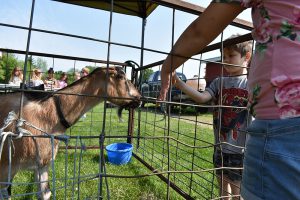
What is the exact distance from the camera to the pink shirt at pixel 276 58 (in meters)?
0.69

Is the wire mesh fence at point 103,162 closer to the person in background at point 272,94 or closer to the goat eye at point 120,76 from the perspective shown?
the goat eye at point 120,76

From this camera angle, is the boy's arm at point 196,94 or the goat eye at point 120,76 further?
the goat eye at point 120,76

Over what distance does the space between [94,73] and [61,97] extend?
1.52 ft

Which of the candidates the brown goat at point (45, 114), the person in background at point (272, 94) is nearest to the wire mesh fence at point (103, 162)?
the brown goat at point (45, 114)

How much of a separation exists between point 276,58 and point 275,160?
0.29m

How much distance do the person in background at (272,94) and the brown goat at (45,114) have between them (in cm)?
89

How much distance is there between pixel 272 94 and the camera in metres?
0.73

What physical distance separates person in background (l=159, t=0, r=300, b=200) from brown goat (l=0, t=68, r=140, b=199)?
89 cm

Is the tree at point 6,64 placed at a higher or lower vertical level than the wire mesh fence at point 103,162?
higher

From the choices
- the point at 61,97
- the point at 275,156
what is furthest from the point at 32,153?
the point at 275,156

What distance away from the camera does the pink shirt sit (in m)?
0.69

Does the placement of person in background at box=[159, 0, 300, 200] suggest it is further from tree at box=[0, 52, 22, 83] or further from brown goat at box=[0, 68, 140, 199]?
tree at box=[0, 52, 22, 83]

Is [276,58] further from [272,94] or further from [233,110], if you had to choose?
[233,110]

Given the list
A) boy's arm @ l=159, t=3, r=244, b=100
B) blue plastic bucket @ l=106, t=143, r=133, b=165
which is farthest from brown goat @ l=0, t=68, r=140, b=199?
blue plastic bucket @ l=106, t=143, r=133, b=165
